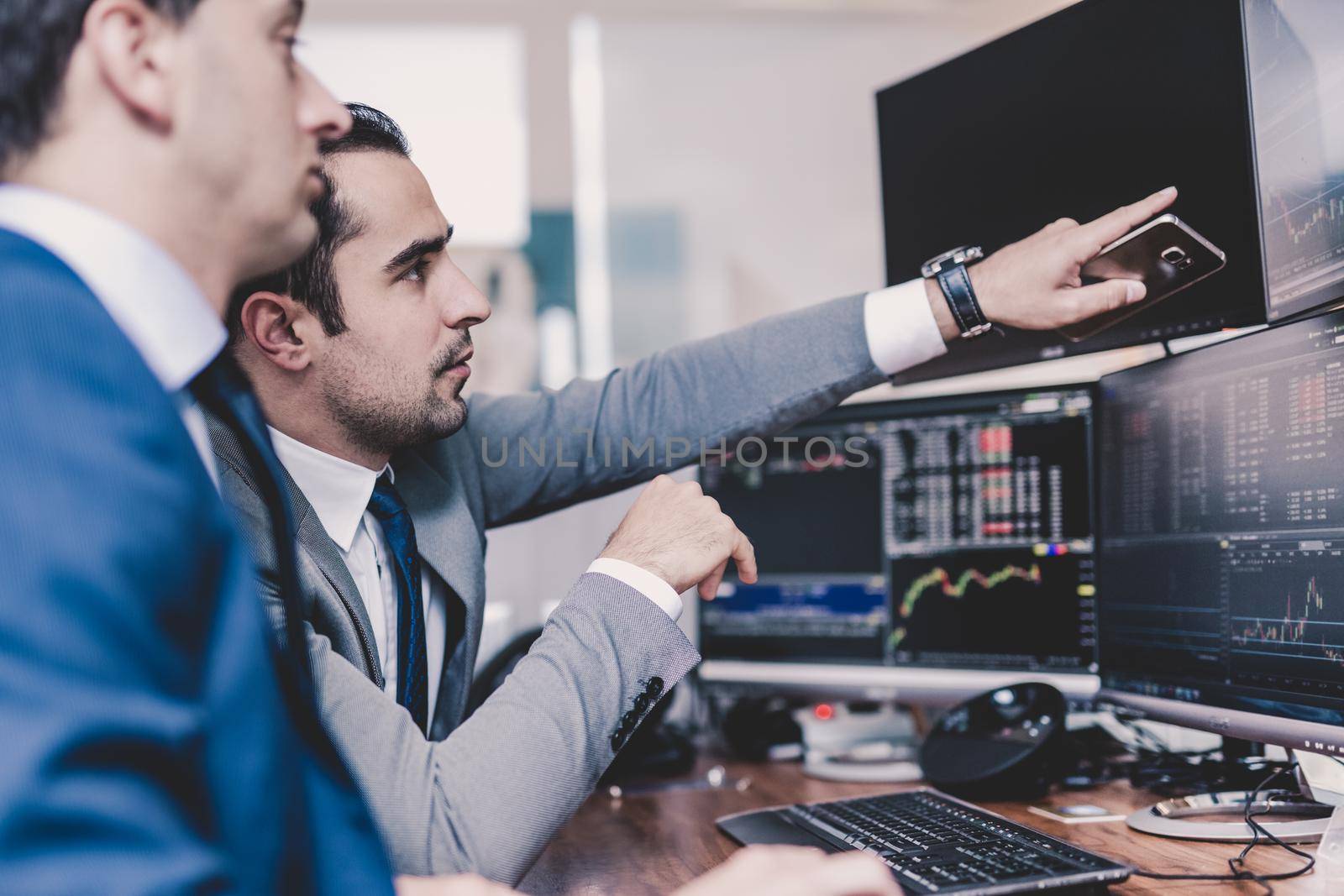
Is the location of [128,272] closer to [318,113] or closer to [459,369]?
[318,113]

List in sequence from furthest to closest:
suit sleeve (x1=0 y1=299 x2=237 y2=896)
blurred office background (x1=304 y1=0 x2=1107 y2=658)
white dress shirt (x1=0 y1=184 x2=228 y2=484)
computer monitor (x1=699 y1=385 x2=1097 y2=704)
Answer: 1. blurred office background (x1=304 y1=0 x2=1107 y2=658)
2. computer monitor (x1=699 y1=385 x2=1097 y2=704)
3. white dress shirt (x1=0 y1=184 x2=228 y2=484)
4. suit sleeve (x1=0 y1=299 x2=237 y2=896)

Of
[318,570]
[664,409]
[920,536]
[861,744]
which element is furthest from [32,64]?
[861,744]

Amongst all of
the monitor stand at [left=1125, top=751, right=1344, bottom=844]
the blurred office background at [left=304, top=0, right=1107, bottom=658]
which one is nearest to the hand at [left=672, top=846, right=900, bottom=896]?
the monitor stand at [left=1125, top=751, right=1344, bottom=844]

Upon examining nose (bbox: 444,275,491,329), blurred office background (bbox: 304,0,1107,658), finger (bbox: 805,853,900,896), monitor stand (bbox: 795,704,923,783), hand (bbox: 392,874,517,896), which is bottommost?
monitor stand (bbox: 795,704,923,783)

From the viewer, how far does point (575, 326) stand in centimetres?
309

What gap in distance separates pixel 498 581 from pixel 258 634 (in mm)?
1147

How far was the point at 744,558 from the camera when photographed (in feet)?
3.45

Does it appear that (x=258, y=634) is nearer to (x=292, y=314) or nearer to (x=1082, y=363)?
(x=292, y=314)

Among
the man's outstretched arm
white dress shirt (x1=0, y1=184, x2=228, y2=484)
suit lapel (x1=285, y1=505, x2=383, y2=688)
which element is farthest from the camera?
the man's outstretched arm

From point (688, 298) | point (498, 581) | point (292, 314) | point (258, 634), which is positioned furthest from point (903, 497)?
point (688, 298)

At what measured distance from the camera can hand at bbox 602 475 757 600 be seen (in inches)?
37.3

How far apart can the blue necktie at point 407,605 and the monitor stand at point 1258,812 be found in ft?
2.53

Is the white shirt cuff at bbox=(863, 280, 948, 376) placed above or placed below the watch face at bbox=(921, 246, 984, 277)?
below

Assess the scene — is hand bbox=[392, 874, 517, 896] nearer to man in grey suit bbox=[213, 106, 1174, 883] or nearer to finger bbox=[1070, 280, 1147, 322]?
man in grey suit bbox=[213, 106, 1174, 883]
